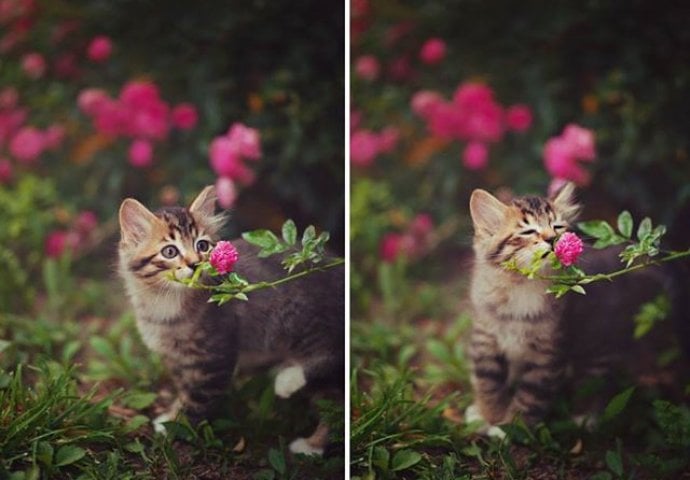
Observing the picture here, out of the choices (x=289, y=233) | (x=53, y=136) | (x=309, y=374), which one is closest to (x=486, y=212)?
(x=289, y=233)

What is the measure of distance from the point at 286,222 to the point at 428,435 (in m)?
0.68

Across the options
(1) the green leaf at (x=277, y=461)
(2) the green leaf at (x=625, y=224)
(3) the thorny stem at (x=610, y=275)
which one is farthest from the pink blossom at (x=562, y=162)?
(1) the green leaf at (x=277, y=461)

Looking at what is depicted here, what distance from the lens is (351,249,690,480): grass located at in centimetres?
268

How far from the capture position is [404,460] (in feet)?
8.71

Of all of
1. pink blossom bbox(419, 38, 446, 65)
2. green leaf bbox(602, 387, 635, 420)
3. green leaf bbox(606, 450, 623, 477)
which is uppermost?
pink blossom bbox(419, 38, 446, 65)

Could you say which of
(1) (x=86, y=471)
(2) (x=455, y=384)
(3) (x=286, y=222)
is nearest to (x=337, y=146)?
(3) (x=286, y=222)

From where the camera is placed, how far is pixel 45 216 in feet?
8.82

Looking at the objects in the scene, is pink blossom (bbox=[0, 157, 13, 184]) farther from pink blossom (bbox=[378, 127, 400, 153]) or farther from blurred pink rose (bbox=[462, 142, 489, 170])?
blurred pink rose (bbox=[462, 142, 489, 170])

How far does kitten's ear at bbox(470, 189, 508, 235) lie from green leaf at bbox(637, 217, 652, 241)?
37cm

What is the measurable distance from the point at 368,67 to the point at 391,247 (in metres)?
0.51

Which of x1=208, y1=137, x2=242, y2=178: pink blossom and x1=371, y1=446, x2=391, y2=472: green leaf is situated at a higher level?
x1=208, y1=137, x2=242, y2=178: pink blossom

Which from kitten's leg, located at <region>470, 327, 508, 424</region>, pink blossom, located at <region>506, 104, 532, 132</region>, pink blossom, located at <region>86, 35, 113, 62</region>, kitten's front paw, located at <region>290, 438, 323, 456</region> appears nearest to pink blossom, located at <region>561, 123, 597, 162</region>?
pink blossom, located at <region>506, 104, 532, 132</region>

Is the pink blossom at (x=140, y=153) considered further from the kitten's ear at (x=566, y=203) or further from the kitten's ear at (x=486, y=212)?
the kitten's ear at (x=566, y=203)

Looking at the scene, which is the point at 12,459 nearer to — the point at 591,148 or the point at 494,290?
the point at 494,290
